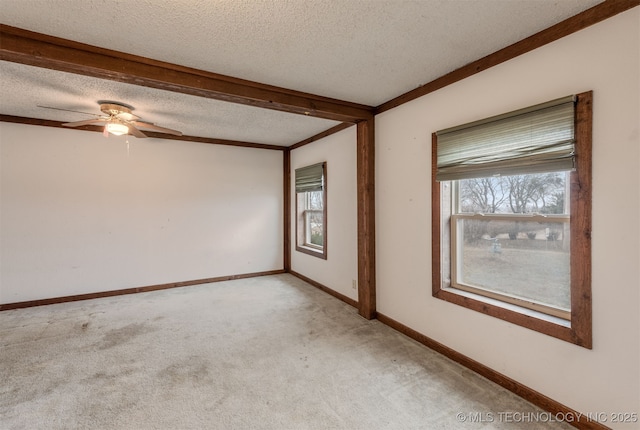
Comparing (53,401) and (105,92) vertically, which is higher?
(105,92)

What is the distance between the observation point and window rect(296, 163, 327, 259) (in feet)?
14.7

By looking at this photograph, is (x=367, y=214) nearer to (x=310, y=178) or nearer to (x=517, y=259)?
(x=517, y=259)

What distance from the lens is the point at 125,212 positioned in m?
4.39

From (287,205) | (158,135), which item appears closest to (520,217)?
(287,205)

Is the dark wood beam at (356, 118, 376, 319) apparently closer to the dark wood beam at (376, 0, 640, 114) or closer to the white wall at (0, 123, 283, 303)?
the dark wood beam at (376, 0, 640, 114)

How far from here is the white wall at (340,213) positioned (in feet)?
12.6

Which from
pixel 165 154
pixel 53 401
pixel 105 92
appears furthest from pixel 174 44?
pixel 165 154

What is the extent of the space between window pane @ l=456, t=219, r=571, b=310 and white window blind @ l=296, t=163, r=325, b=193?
2.33m

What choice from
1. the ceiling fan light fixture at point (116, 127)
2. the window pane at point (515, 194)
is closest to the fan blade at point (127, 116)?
the ceiling fan light fixture at point (116, 127)

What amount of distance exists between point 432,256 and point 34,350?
3.74m

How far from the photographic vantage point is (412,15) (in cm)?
175

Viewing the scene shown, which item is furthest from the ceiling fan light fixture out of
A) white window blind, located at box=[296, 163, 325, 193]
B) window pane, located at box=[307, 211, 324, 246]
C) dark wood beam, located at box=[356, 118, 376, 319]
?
window pane, located at box=[307, 211, 324, 246]

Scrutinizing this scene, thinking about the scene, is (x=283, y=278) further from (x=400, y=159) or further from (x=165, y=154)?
(x=400, y=159)

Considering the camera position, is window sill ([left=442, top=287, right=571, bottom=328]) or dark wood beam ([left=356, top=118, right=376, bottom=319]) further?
dark wood beam ([left=356, top=118, right=376, bottom=319])
